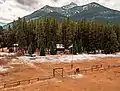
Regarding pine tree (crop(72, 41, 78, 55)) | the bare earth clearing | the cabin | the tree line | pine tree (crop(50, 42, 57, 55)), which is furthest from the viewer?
the tree line

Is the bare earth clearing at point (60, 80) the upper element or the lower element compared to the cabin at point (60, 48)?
lower

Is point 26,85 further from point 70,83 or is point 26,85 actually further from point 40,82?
point 70,83

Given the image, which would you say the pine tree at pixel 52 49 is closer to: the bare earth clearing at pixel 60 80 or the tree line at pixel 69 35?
the tree line at pixel 69 35

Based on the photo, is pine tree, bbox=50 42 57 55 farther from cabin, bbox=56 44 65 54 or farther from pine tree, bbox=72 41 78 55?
pine tree, bbox=72 41 78 55

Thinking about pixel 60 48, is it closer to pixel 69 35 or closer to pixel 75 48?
pixel 69 35

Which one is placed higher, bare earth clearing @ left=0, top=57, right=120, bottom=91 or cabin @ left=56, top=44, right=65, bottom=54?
cabin @ left=56, top=44, right=65, bottom=54

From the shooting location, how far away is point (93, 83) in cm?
6012

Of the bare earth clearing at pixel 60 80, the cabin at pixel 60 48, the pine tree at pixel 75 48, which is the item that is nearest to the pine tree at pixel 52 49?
the cabin at pixel 60 48

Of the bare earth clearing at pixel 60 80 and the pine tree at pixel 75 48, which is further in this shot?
the pine tree at pixel 75 48

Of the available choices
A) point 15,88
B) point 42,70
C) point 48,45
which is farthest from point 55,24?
point 15,88

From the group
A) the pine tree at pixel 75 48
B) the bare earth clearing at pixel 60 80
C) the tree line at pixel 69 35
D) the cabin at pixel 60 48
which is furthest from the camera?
the tree line at pixel 69 35

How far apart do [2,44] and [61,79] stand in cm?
9251

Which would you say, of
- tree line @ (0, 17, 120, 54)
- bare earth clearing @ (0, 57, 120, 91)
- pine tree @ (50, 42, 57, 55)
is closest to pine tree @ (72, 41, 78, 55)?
tree line @ (0, 17, 120, 54)

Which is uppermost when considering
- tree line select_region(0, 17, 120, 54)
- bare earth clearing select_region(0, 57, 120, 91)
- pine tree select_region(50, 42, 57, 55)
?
tree line select_region(0, 17, 120, 54)
